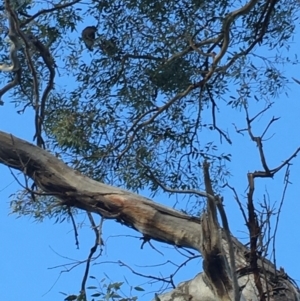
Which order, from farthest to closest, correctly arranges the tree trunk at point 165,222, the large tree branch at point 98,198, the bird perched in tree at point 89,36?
the bird perched in tree at point 89,36 → the large tree branch at point 98,198 → the tree trunk at point 165,222

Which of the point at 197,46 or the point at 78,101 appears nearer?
the point at 197,46

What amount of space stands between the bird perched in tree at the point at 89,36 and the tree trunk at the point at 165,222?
1.70 m

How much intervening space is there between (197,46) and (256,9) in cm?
64

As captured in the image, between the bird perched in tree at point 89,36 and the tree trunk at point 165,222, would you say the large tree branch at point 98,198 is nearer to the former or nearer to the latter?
the tree trunk at point 165,222

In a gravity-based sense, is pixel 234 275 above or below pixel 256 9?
below

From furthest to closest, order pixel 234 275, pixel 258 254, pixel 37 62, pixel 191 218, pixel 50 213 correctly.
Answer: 1. pixel 37 62
2. pixel 50 213
3. pixel 191 218
4. pixel 258 254
5. pixel 234 275

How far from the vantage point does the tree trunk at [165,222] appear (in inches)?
131

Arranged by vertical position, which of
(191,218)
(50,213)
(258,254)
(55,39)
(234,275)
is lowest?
(234,275)

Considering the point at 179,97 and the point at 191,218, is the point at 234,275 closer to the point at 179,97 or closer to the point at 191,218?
the point at 191,218

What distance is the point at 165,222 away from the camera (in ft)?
14.3

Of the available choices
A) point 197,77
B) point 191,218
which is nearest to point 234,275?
point 191,218

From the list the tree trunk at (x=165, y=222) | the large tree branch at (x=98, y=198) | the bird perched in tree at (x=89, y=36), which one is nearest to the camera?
the tree trunk at (x=165, y=222)

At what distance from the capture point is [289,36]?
641 cm

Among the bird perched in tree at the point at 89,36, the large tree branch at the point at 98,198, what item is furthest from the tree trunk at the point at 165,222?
the bird perched in tree at the point at 89,36
